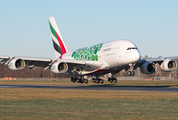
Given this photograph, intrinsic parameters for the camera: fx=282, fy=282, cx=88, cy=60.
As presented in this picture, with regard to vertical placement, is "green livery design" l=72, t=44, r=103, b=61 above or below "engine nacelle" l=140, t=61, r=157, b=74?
above

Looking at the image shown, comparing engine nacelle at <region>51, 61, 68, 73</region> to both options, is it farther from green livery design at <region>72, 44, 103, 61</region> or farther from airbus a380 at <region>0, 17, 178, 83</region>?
green livery design at <region>72, 44, 103, 61</region>

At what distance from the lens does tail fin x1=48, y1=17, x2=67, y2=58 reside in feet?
218

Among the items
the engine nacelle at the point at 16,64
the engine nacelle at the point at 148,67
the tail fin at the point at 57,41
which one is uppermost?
the tail fin at the point at 57,41

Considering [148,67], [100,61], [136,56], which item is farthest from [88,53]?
[136,56]

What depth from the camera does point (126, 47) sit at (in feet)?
149

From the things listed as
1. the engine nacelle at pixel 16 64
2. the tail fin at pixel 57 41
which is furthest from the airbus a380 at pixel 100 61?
the tail fin at pixel 57 41

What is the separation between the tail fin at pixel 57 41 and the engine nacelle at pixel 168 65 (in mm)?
24394

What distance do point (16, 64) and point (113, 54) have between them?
16.1 meters

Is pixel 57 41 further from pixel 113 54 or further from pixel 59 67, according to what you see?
pixel 113 54

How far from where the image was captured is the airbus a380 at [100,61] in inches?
1798

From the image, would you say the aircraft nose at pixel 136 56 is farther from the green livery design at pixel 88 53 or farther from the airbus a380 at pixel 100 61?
the green livery design at pixel 88 53

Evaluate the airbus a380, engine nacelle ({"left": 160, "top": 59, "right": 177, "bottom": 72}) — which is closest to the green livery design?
the airbus a380

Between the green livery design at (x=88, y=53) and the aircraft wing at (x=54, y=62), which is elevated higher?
the green livery design at (x=88, y=53)

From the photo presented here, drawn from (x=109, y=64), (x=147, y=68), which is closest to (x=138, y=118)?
(x=109, y=64)
